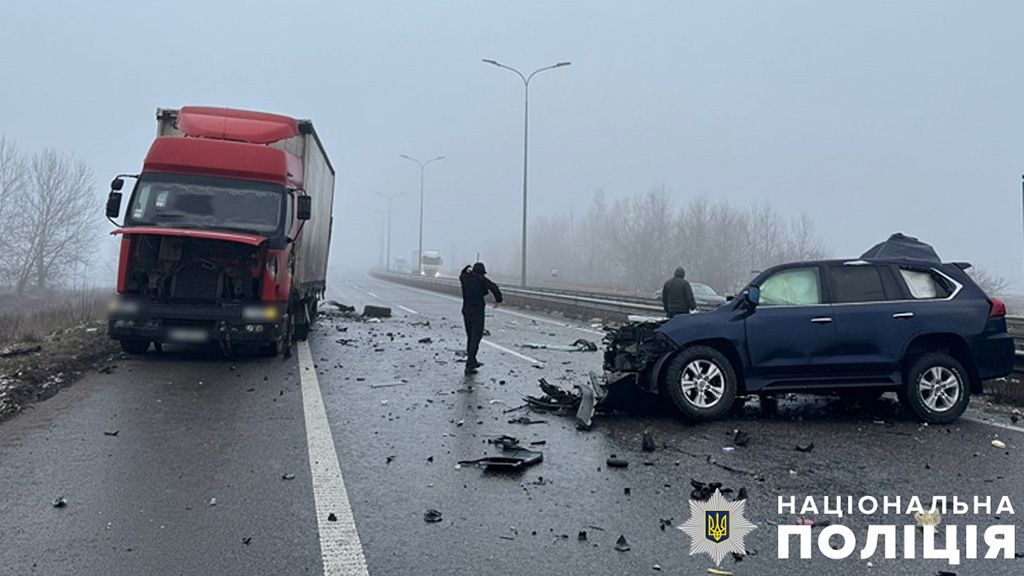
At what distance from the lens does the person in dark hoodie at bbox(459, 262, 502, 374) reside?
11.3 metres

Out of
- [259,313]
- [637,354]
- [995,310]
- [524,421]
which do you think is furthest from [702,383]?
[259,313]

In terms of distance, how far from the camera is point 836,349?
7.58m

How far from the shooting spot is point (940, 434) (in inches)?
282

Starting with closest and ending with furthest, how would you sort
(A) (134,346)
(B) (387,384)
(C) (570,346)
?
(B) (387,384) → (A) (134,346) → (C) (570,346)

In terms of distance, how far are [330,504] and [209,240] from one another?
7127 millimetres

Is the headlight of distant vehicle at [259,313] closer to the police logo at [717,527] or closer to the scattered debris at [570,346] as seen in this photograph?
the scattered debris at [570,346]

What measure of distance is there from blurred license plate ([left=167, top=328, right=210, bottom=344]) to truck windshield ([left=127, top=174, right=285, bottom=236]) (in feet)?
5.09

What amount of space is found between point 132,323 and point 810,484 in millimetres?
9605

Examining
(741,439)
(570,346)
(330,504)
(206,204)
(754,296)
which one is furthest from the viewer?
(570,346)

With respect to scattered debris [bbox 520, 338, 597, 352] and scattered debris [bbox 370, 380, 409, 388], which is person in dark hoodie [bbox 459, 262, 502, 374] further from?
scattered debris [bbox 520, 338, 597, 352]

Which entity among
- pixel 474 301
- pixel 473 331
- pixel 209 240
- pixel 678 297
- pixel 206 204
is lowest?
pixel 473 331

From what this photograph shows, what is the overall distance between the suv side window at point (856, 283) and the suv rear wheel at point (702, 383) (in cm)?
148

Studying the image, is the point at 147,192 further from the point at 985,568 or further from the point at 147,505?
the point at 985,568

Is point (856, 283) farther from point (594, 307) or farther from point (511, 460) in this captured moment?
point (594, 307)
